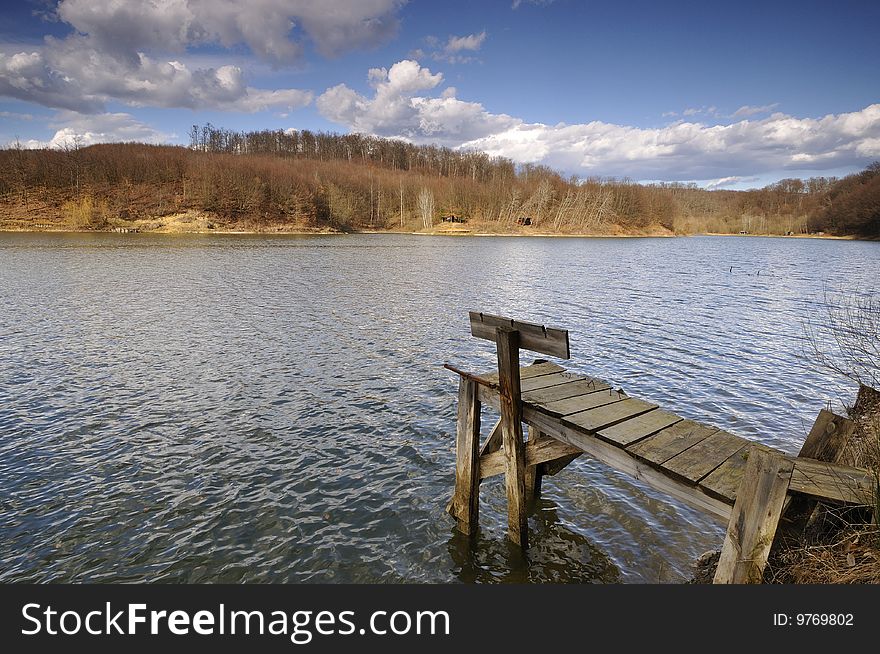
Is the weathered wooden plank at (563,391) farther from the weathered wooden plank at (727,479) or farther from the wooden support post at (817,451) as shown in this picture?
the wooden support post at (817,451)

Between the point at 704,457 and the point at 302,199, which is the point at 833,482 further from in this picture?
the point at 302,199

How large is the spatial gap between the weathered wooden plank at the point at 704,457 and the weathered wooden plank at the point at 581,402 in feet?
4.60

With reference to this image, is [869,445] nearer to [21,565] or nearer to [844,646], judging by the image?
[844,646]

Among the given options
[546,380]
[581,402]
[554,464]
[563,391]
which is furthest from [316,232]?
[581,402]

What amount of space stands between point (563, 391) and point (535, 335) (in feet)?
5.27

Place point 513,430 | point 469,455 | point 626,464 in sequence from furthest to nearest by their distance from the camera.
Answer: point 469,455
point 513,430
point 626,464

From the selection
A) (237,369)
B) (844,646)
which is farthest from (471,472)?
(237,369)

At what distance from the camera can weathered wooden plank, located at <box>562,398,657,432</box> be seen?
609 centimetres

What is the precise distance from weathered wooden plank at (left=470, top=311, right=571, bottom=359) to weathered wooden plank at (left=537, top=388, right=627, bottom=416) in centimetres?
81

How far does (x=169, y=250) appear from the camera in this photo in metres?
57.4

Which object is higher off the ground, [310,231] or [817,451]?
[310,231]

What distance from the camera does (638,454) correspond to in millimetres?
5395

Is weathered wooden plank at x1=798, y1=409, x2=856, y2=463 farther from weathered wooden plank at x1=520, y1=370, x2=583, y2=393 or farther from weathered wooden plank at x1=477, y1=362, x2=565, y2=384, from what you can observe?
weathered wooden plank at x1=477, y1=362, x2=565, y2=384

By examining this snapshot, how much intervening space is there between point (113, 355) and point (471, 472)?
45.2 feet
